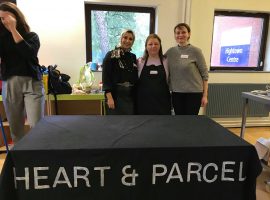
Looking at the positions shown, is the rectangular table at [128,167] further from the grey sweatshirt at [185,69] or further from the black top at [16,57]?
the grey sweatshirt at [185,69]

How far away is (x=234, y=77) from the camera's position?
3.63 m

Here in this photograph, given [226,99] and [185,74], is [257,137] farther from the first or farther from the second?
[185,74]

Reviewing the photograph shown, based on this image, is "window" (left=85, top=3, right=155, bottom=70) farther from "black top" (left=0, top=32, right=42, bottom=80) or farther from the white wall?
"black top" (left=0, top=32, right=42, bottom=80)

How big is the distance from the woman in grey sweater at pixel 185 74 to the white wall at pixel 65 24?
116 cm

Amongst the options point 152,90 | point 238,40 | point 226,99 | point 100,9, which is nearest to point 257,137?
point 226,99

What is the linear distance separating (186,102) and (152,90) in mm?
383

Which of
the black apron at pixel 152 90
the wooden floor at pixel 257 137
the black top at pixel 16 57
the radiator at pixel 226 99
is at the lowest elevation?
the wooden floor at pixel 257 137

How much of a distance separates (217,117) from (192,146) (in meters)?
2.63

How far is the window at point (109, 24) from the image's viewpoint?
3.27 meters

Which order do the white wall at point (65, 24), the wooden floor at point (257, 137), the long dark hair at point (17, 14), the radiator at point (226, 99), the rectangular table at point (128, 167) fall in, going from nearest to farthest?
the rectangular table at point (128, 167)
the long dark hair at point (17, 14)
the wooden floor at point (257, 137)
the white wall at point (65, 24)
the radiator at point (226, 99)

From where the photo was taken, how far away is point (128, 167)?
1.17 m

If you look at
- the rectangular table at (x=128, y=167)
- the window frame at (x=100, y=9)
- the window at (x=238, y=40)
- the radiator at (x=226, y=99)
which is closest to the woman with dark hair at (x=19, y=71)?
the rectangular table at (x=128, y=167)

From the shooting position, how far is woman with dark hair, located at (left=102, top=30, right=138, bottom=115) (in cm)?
211

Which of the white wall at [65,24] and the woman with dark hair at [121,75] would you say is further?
the white wall at [65,24]
